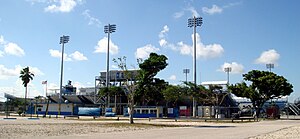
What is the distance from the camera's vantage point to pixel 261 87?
62781mm

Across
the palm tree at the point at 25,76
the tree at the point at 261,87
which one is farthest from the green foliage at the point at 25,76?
the tree at the point at 261,87

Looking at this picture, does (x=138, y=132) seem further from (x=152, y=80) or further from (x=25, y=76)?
(x=25, y=76)

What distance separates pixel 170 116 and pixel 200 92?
848 cm

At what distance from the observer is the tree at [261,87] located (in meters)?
61.8

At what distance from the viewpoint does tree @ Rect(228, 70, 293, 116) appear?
203 feet

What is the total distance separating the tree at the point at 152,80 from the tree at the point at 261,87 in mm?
15371

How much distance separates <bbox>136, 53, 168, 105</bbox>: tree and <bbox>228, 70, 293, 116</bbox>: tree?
15.4 metres

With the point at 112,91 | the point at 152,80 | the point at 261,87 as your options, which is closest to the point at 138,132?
the point at 261,87

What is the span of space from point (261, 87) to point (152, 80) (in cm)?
2254

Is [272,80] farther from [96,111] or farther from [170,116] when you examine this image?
[96,111]

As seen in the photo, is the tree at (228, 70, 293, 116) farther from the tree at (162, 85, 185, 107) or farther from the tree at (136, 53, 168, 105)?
the tree at (136, 53, 168, 105)

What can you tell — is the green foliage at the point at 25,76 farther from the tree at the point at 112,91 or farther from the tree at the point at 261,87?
the tree at the point at 261,87

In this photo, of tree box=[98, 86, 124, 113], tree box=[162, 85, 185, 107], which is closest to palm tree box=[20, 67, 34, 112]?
tree box=[98, 86, 124, 113]

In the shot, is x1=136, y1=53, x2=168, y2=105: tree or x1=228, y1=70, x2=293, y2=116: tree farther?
x1=136, y1=53, x2=168, y2=105: tree
